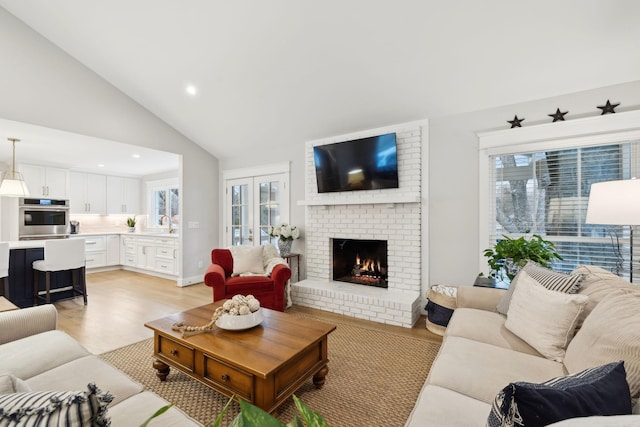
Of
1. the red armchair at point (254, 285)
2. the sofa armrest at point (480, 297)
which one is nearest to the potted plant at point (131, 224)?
the red armchair at point (254, 285)

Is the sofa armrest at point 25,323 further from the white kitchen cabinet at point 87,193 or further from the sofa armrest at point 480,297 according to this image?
the white kitchen cabinet at point 87,193

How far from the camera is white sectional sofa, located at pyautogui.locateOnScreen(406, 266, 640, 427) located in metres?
1.07

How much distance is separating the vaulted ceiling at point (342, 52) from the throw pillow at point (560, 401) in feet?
7.97

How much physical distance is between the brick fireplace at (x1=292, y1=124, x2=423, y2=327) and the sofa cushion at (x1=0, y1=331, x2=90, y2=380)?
2454 millimetres

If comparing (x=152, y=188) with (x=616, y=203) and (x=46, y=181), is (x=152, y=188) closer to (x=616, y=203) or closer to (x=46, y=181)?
(x=46, y=181)

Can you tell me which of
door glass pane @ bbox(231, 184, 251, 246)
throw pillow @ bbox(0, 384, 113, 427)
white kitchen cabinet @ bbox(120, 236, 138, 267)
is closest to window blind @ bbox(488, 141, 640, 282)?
throw pillow @ bbox(0, 384, 113, 427)

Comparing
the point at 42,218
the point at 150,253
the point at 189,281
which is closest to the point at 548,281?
the point at 189,281

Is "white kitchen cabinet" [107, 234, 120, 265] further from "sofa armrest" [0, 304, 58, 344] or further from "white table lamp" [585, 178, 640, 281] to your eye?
"white table lamp" [585, 178, 640, 281]

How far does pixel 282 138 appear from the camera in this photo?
14.1 ft

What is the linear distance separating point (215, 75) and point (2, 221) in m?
4.79

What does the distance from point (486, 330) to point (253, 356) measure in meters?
1.46

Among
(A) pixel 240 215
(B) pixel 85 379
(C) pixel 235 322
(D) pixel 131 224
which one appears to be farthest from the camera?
(D) pixel 131 224

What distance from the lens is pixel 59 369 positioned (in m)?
1.38

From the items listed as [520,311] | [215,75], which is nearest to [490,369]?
[520,311]
